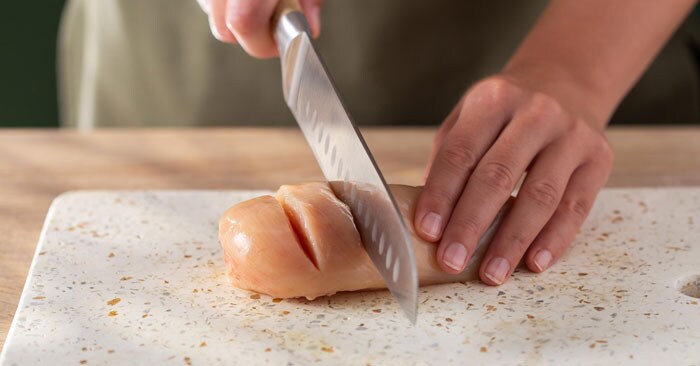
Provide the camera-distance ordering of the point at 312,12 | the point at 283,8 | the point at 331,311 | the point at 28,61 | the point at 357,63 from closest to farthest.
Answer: the point at 331,311, the point at 283,8, the point at 312,12, the point at 357,63, the point at 28,61

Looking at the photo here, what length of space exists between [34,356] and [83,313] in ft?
0.40

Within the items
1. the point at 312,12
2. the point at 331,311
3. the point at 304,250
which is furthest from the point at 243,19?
the point at 331,311

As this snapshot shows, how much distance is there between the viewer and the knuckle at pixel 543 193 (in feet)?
4.98

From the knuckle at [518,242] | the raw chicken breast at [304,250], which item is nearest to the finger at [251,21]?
the raw chicken breast at [304,250]

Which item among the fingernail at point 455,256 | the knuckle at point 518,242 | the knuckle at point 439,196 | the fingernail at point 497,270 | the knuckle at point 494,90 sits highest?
the knuckle at point 494,90

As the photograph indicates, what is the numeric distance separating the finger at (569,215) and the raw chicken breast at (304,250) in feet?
0.38

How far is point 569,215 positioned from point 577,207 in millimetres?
34

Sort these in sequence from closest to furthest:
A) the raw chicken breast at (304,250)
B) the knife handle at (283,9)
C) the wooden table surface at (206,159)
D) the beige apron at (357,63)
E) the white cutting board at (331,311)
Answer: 1. the white cutting board at (331,311)
2. the raw chicken breast at (304,250)
3. the knife handle at (283,9)
4. the wooden table surface at (206,159)
5. the beige apron at (357,63)

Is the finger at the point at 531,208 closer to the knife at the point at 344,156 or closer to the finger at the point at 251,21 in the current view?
the knife at the point at 344,156

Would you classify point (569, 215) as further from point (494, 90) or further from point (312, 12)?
point (312, 12)

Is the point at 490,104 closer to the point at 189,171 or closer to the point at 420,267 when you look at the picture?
the point at 420,267

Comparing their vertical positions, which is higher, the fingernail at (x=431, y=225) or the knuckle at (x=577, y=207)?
the fingernail at (x=431, y=225)

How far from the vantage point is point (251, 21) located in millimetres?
1566

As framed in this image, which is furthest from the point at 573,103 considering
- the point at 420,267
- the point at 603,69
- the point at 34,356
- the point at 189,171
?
the point at 34,356
